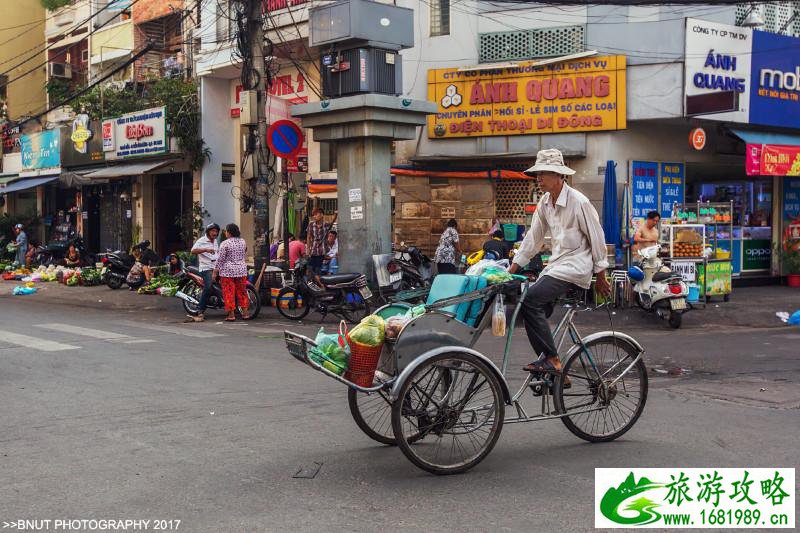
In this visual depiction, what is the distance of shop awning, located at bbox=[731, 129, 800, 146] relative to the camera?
56.0 ft

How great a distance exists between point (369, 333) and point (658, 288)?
9.17 m

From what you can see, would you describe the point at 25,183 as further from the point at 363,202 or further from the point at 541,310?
the point at 541,310

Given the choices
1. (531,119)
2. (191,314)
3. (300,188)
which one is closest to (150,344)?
(191,314)

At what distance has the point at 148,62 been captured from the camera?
2786 cm

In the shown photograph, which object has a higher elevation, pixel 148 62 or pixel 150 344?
pixel 148 62

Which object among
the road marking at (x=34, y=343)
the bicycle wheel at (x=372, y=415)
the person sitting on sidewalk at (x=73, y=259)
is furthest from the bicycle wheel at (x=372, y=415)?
the person sitting on sidewalk at (x=73, y=259)

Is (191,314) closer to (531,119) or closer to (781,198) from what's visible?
(531,119)

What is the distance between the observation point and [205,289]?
48.3ft

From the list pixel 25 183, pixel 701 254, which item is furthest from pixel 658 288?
pixel 25 183

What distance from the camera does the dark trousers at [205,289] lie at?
14688 mm

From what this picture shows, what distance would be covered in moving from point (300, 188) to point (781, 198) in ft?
39.3

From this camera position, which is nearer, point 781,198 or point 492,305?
point 492,305

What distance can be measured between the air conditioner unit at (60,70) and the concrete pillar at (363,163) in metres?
19.1

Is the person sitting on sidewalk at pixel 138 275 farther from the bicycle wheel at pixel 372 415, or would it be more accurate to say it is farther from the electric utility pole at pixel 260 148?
the bicycle wheel at pixel 372 415
